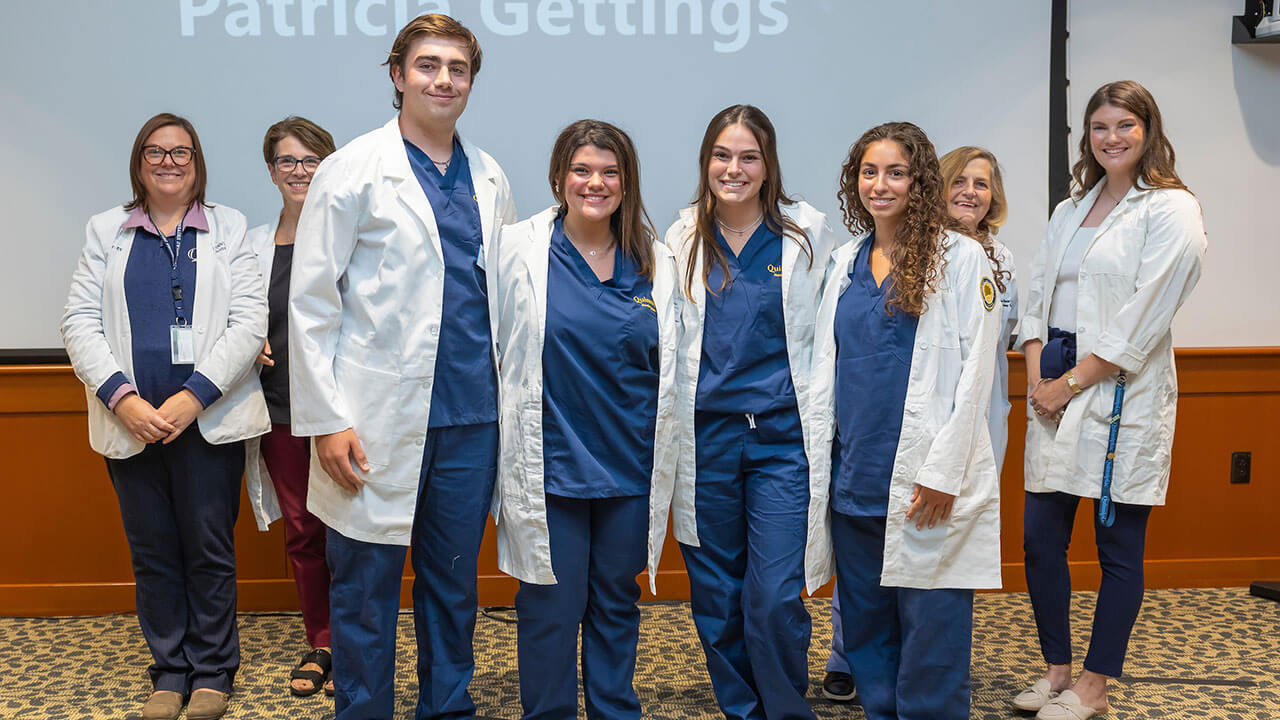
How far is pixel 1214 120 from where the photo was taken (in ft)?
12.0

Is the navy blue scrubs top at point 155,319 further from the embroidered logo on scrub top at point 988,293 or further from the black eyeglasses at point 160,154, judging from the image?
the embroidered logo on scrub top at point 988,293

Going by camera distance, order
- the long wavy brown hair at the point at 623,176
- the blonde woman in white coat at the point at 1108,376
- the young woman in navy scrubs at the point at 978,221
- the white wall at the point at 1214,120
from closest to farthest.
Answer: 1. the long wavy brown hair at the point at 623,176
2. the blonde woman in white coat at the point at 1108,376
3. the young woman in navy scrubs at the point at 978,221
4. the white wall at the point at 1214,120

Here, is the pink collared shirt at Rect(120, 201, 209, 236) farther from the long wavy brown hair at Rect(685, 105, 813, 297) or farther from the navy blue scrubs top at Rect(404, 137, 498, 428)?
the long wavy brown hair at Rect(685, 105, 813, 297)

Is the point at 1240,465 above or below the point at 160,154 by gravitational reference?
below

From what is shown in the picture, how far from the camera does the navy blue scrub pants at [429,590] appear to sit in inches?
86.1

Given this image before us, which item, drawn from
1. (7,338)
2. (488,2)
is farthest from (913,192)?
(7,338)

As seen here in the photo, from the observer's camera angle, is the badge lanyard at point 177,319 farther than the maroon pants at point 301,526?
No

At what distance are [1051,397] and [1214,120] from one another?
75.4 inches

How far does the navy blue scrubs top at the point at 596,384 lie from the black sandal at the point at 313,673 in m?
1.15

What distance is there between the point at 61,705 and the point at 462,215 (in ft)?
6.05

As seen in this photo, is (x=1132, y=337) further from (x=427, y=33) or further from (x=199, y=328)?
(x=199, y=328)

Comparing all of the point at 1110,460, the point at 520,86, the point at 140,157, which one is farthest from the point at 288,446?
the point at 1110,460

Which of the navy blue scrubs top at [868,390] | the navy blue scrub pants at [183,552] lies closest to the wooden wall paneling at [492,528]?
the navy blue scrub pants at [183,552]

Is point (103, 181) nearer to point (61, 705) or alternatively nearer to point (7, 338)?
point (7, 338)
